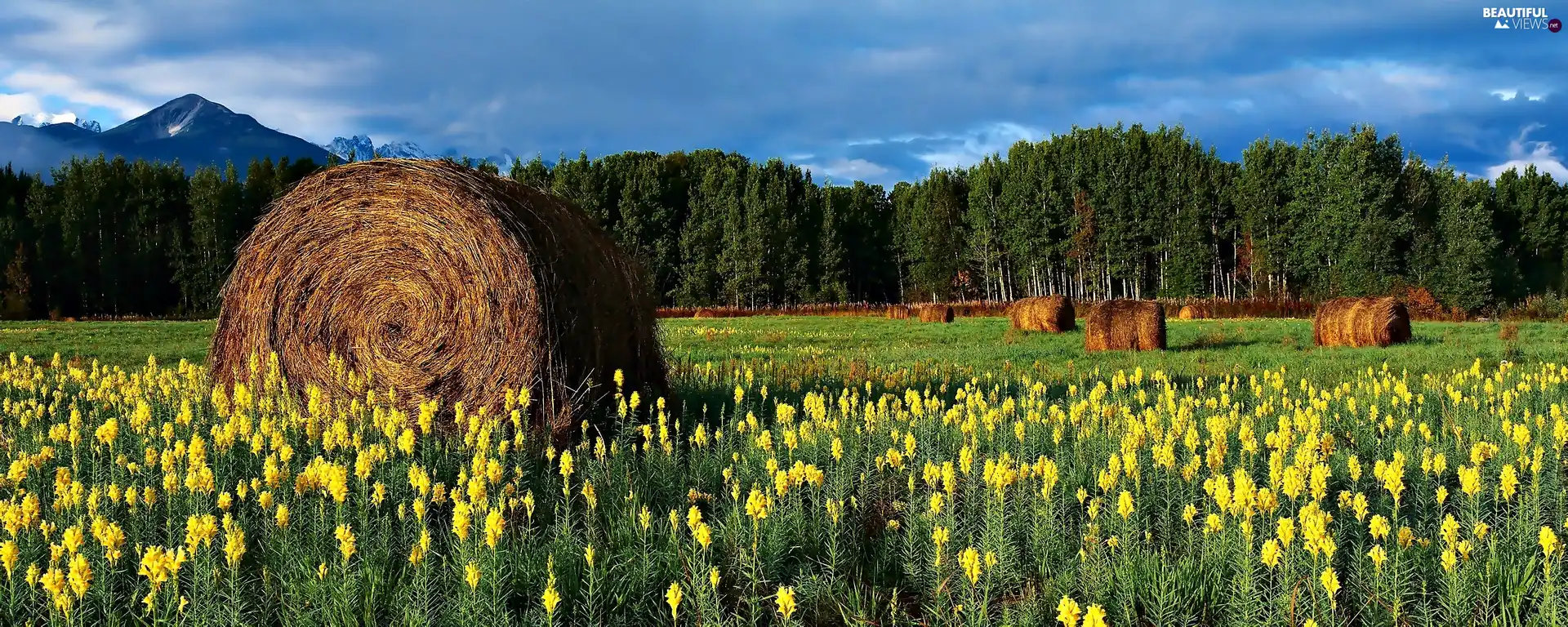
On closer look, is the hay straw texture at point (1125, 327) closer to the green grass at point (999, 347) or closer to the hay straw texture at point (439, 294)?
the green grass at point (999, 347)

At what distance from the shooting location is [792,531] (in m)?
4.87

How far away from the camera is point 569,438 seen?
7.83 metres

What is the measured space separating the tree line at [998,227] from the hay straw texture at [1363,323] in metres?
32.9

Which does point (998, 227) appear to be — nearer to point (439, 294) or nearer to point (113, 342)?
point (113, 342)

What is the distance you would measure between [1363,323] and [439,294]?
21222 millimetres

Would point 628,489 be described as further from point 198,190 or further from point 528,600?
point 198,190

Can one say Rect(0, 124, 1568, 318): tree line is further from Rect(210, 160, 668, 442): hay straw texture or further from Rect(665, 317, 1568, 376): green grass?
Rect(210, 160, 668, 442): hay straw texture

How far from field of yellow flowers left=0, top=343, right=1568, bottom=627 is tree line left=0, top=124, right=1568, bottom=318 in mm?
48675

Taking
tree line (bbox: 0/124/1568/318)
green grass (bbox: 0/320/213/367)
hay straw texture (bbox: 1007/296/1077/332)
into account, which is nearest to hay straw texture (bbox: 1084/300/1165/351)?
hay straw texture (bbox: 1007/296/1077/332)

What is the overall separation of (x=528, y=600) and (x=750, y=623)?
1.04 metres

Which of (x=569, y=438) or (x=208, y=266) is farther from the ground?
(x=208, y=266)

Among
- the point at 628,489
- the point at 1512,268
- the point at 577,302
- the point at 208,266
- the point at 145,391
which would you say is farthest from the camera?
the point at 1512,268

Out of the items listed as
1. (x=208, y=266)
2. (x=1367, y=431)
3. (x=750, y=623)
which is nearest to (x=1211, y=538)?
(x=750, y=623)

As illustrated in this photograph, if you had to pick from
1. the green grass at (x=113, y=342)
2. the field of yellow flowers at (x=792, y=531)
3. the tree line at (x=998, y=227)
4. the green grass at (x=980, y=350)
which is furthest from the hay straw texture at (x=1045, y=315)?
the tree line at (x=998, y=227)
